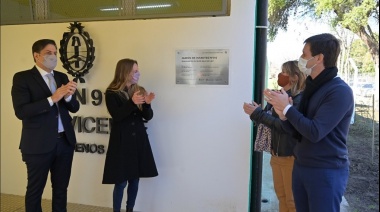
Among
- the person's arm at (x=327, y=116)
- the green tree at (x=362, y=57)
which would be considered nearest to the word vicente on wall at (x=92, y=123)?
the person's arm at (x=327, y=116)

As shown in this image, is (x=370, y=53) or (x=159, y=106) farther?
(x=159, y=106)

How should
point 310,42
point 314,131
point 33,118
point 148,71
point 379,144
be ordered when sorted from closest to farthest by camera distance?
point 314,131, point 310,42, point 33,118, point 379,144, point 148,71

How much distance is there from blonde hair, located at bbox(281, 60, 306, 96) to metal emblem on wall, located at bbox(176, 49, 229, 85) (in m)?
0.58

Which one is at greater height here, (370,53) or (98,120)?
(370,53)

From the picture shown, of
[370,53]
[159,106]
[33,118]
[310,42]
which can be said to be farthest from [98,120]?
[370,53]

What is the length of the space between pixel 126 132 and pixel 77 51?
1070 mm

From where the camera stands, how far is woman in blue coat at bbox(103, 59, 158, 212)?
271 cm

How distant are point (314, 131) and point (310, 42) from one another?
510mm

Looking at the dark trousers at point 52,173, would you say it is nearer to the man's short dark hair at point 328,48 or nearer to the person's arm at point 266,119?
the person's arm at point 266,119

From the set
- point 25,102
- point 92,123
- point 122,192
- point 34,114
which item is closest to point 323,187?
point 122,192

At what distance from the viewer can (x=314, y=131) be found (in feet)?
5.26

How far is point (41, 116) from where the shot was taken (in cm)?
243

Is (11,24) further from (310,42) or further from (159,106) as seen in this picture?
(310,42)

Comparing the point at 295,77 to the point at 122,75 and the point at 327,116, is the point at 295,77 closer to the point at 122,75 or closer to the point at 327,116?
the point at 327,116
